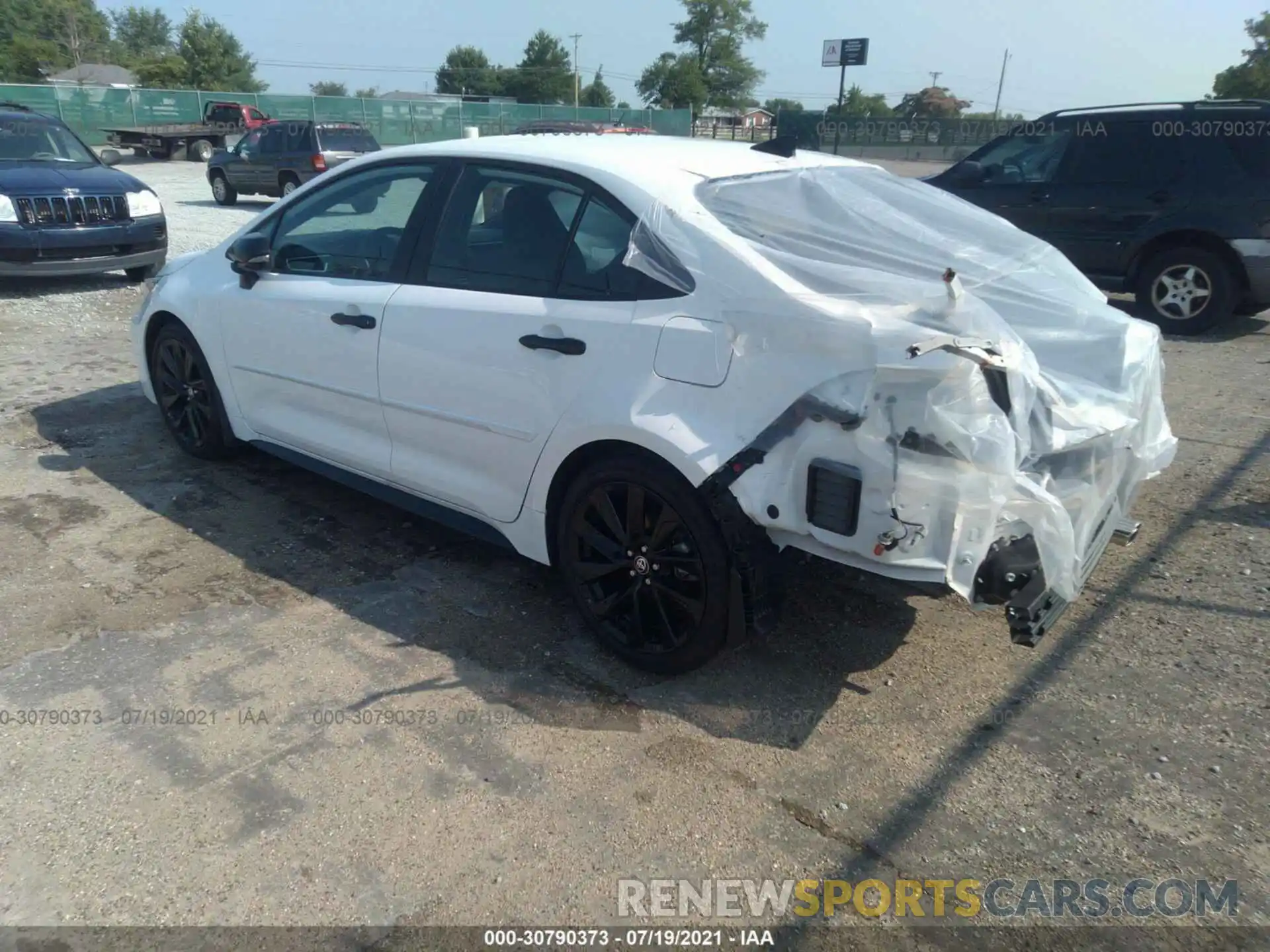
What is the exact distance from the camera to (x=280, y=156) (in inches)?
751

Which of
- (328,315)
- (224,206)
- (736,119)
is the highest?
(736,119)

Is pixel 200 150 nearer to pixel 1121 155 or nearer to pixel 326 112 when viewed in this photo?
pixel 326 112

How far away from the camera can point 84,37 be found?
93938mm

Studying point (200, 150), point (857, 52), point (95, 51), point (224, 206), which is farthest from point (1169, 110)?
point (95, 51)

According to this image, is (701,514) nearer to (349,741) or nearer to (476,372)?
(476,372)

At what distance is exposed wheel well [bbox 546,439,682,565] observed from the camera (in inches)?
123

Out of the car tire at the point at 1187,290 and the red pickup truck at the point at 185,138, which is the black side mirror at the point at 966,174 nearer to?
the car tire at the point at 1187,290

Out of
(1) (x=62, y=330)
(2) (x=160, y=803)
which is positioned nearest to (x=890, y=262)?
(2) (x=160, y=803)

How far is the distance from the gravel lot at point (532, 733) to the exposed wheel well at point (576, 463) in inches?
18.4

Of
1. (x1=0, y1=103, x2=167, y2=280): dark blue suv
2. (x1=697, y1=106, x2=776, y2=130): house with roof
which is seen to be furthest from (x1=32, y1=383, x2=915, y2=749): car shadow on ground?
(x1=697, y1=106, x2=776, y2=130): house with roof

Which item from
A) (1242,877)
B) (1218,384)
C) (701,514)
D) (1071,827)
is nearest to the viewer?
(1242,877)

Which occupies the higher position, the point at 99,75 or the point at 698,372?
the point at 99,75

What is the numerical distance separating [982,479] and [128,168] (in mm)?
32181

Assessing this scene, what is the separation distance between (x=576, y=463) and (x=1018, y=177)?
7.58 meters
